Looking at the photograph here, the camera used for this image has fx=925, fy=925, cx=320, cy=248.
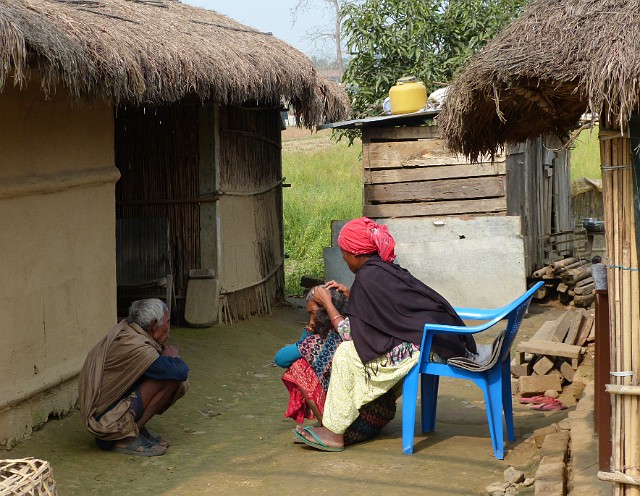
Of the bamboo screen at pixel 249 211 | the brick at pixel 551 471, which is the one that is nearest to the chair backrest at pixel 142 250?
the bamboo screen at pixel 249 211

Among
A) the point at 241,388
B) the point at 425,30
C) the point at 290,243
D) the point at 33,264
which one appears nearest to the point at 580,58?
the point at 33,264

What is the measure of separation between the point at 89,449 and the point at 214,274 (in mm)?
3650

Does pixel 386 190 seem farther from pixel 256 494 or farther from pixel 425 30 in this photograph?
pixel 256 494

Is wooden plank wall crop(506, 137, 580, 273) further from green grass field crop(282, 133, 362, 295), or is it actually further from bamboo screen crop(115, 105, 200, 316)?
bamboo screen crop(115, 105, 200, 316)

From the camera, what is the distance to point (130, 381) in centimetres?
565

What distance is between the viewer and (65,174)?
638 centimetres

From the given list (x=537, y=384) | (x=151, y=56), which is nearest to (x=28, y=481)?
(x=151, y=56)

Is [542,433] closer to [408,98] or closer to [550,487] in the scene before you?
[550,487]

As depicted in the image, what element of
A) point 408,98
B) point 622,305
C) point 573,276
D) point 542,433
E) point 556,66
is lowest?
point 542,433

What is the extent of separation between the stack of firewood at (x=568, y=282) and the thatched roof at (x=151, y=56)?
337 centimetres

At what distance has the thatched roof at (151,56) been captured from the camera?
16.8 ft

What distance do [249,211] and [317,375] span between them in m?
4.66

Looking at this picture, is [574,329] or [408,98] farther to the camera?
[408,98]

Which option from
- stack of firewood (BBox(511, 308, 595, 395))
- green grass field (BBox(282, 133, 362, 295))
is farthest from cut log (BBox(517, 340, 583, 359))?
green grass field (BBox(282, 133, 362, 295))
